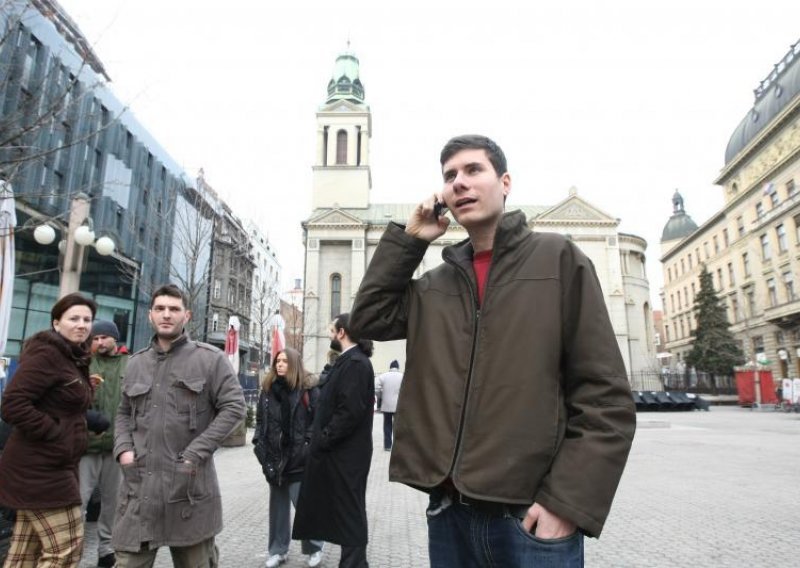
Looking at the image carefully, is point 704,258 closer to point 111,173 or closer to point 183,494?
point 111,173

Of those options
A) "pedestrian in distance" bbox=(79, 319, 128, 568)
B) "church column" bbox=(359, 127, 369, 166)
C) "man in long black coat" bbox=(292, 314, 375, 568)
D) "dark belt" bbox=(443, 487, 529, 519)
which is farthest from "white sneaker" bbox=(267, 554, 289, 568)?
"church column" bbox=(359, 127, 369, 166)

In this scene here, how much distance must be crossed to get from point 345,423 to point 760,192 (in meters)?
52.4

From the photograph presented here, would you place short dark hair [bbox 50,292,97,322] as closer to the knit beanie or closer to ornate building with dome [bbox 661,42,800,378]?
the knit beanie

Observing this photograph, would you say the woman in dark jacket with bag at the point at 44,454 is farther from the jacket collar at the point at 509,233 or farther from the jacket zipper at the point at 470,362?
the jacket collar at the point at 509,233

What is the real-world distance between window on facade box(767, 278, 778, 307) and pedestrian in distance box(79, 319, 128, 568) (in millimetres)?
49948

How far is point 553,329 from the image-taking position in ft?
5.46

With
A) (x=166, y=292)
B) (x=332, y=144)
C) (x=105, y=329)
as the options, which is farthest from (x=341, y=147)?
(x=166, y=292)

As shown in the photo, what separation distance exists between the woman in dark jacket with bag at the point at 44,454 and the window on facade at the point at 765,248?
52215 millimetres

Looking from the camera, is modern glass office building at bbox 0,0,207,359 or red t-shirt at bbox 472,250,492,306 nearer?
red t-shirt at bbox 472,250,492,306

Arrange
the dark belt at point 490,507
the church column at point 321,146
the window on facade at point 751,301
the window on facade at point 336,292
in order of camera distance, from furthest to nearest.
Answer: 1. the church column at point 321,146
2. the window on facade at point 751,301
3. the window on facade at point 336,292
4. the dark belt at point 490,507

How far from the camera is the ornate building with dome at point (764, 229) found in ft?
130

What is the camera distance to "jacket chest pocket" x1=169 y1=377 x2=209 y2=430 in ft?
11.1

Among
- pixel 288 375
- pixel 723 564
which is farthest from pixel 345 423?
pixel 723 564

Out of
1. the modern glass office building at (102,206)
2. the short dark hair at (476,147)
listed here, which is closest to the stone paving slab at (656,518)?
the short dark hair at (476,147)
